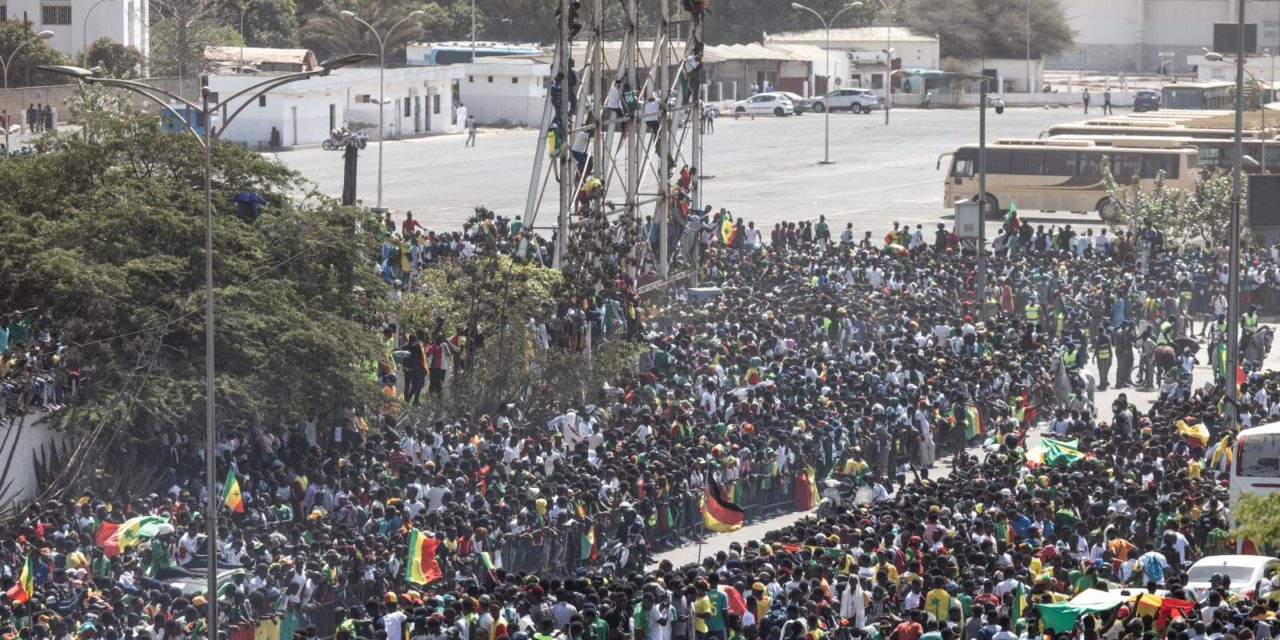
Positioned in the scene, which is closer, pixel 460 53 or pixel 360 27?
pixel 360 27

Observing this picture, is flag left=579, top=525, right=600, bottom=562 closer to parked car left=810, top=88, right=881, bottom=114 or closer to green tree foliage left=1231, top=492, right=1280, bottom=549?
green tree foliage left=1231, top=492, right=1280, bottom=549

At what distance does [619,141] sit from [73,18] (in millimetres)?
42667

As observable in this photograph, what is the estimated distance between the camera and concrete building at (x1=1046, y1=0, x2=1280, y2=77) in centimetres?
11181

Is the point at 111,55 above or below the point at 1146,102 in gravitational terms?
above

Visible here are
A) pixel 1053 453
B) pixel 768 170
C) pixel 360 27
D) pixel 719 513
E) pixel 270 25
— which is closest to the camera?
pixel 719 513

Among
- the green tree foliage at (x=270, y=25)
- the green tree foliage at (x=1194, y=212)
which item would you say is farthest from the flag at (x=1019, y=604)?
the green tree foliage at (x=270, y=25)

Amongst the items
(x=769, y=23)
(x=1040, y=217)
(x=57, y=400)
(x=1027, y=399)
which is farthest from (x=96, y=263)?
(x=769, y=23)

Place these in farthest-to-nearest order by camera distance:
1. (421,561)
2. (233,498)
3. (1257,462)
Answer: (233,498) < (1257,462) < (421,561)

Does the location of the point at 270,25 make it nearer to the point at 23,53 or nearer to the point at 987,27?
the point at 23,53

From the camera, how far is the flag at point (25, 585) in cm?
1652

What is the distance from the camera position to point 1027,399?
26516 mm

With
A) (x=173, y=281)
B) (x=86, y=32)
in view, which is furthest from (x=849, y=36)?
(x=173, y=281)

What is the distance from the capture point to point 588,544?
19.5m

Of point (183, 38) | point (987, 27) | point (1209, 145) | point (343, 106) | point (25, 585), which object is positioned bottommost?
point (25, 585)
